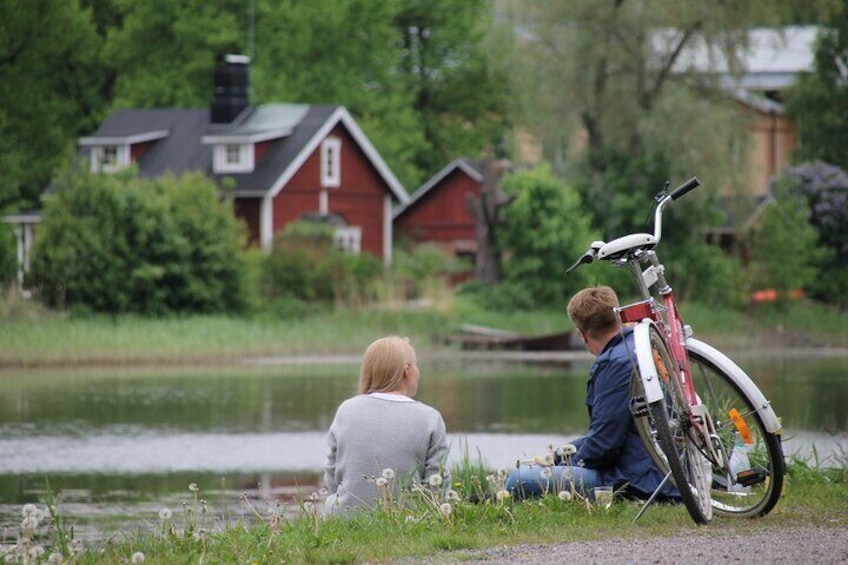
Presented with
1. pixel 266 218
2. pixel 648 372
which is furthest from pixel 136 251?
pixel 648 372

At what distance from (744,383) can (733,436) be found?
1.53 ft

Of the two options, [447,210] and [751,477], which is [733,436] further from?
[447,210]

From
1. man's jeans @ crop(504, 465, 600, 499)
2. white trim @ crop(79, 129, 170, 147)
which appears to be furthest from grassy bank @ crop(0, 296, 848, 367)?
man's jeans @ crop(504, 465, 600, 499)

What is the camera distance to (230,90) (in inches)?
1903

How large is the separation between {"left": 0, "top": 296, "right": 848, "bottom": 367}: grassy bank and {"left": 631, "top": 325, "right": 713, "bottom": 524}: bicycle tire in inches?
838

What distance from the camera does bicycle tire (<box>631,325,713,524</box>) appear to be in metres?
7.19

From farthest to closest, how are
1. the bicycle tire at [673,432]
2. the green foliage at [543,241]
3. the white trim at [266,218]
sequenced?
the white trim at [266,218]
the green foliage at [543,241]
the bicycle tire at [673,432]

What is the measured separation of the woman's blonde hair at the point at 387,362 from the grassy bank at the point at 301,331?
2075cm

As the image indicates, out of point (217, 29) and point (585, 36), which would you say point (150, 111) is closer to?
point (217, 29)

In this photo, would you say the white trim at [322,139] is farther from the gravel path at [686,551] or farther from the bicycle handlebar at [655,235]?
the gravel path at [686,551]

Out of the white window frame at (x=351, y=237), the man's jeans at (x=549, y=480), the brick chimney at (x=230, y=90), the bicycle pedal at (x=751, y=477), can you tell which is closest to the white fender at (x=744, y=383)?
the bicycle pedal at (x=751, y=477)

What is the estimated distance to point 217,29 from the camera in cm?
5638

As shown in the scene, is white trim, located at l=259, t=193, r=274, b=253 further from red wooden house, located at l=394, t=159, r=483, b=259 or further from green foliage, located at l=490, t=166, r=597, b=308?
green foliage, located at l=490, t=166, r=597, b=308

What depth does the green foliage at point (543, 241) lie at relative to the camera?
38594 mm
